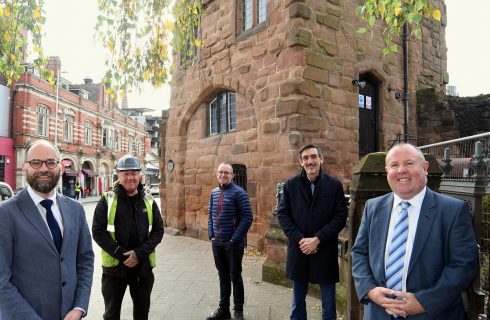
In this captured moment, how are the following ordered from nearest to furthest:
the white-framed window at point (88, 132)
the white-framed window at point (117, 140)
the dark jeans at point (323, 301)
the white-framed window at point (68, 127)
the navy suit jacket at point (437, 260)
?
the navy suit jacket at point (437, 260)
the dark jeans at point (323, 301)
the white-framed window at point (68, 127)
the white-framed window at point (88, 132)
the white-framed window at point (117, 140)

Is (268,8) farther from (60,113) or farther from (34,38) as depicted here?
(60,113)

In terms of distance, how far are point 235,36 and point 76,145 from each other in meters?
29.7

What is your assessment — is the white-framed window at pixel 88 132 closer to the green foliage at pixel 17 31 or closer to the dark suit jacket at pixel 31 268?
the green foliage at pixel 17 31

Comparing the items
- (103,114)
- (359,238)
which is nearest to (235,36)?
(359,238)

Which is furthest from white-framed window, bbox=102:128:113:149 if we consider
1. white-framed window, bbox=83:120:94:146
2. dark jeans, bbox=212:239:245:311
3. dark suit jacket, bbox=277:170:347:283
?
dark suit jacket, bbox=277:170:347:283

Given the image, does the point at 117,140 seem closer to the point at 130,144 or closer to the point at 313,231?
the point at 130,144

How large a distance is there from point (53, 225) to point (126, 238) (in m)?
1.04

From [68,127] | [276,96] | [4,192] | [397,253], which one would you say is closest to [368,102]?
[276,96]

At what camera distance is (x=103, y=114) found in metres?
38.9

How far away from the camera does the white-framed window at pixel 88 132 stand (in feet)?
117

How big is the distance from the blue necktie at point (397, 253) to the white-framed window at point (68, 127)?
34844 millimetres

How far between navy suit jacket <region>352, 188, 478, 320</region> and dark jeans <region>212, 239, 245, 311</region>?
215 centimetres

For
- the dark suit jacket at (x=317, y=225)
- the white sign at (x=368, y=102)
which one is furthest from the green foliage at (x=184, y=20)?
the white sign at (x=368, y=102)

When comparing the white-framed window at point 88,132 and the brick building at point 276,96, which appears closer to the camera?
the brick building at point 276,96
